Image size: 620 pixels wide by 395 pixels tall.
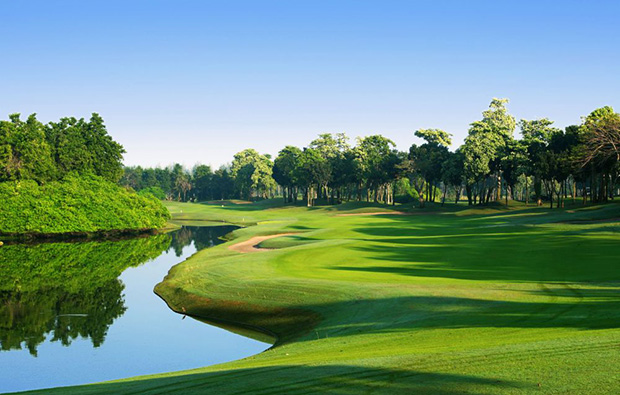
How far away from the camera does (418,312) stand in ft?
72.1

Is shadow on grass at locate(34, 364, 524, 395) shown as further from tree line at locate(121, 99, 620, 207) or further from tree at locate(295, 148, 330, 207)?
tree at locate(295, 148, 330, 207)

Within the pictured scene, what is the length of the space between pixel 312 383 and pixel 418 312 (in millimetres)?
11040

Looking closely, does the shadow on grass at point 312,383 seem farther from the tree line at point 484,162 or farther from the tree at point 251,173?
the tree at point 251,173

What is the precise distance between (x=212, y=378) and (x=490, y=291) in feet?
49.2

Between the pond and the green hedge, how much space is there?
977 inches

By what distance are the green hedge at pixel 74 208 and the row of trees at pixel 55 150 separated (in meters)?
2.46

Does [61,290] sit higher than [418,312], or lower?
lower

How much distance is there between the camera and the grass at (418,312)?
457 inches

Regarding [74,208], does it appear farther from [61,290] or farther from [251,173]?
[251,173]

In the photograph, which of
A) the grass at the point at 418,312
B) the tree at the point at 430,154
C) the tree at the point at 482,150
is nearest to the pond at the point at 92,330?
the grass at the point at 418,312

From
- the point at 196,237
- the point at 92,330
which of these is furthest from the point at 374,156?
the point at 92,330

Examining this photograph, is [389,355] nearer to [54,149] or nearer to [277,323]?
[277,323]

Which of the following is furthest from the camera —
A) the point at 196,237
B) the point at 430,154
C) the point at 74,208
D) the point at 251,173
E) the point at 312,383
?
the point at 251,173

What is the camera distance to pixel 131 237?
81.4m
